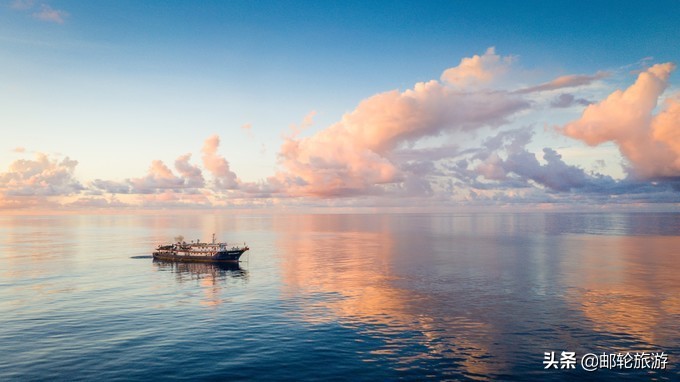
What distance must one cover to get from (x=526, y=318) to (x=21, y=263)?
160 meters

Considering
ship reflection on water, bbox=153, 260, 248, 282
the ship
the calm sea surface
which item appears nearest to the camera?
the calm sea surface

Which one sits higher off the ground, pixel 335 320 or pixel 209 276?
pixel 335 320

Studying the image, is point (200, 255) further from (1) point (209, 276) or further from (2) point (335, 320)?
(2) point (335, 320)

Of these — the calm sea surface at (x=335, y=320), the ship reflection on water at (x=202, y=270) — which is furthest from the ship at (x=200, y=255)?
the calm sea surface at (x=335, y=320)

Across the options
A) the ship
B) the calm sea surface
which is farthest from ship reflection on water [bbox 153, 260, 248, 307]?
the ship

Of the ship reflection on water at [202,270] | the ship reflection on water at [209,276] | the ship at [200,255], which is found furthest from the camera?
the ship at [200,255]

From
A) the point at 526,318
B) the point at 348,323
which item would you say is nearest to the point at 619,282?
the point at 526,318

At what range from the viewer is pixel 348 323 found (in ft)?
235

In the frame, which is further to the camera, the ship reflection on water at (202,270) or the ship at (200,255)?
the ship at (200,255)

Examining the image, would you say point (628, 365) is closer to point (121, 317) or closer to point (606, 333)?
point (606, 333)

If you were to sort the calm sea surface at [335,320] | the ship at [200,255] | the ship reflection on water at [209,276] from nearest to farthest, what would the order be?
1. the calm sea surface at [335,320]
2. the ship reflection on water at [209,276]
3. the ship at [200,255]

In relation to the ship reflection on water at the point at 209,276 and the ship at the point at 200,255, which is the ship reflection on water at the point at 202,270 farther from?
the ship at the point at 200,255

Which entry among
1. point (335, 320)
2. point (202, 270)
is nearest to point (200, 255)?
point (202, 270)

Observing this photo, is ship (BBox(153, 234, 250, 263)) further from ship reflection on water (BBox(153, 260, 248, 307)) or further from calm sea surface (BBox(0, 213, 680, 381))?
calm sea surface (BBox(0, 213, 680, 381))
